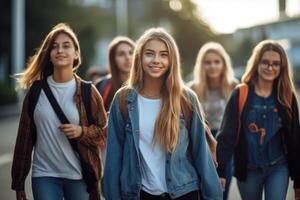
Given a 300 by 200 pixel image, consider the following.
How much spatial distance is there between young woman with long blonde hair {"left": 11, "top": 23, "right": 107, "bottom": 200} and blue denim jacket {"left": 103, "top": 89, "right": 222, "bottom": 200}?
24.4 inches

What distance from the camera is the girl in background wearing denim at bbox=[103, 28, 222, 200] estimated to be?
3.97 metres

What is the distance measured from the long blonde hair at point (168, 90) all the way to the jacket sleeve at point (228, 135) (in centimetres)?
133

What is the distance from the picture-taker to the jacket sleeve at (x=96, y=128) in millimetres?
4680

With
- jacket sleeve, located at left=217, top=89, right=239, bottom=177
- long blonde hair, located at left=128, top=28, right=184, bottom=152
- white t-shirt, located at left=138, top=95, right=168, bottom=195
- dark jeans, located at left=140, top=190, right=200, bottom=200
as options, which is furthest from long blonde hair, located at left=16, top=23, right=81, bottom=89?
dark jeans, located at left=140, top=190, right=200, bottom=200

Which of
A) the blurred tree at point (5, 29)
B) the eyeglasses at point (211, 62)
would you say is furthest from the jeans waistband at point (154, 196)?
the blurred tree at point (5, 29)

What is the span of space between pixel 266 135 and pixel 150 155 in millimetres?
1583

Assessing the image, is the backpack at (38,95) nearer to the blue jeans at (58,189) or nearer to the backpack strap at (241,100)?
the blue jeans at (58,189)

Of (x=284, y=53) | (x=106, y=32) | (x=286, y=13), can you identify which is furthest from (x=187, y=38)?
(x=284, y=53)

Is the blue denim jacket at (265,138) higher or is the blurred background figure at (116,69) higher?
the blurred background figure at (116,69)

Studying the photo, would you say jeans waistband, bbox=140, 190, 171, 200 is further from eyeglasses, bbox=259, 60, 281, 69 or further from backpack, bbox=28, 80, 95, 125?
eyeglasses, bbox=259, 60, 281, 69

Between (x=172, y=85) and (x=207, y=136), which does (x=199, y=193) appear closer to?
(x=207, y=136)

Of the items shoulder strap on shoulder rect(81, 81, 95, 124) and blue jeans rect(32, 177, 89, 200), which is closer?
blue jeans rect(32, 177, 89, 200)

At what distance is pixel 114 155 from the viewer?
13.3 feet

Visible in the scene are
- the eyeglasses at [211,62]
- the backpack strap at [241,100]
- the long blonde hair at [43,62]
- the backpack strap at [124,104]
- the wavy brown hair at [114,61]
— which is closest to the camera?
the backpack strap at [124,104]
